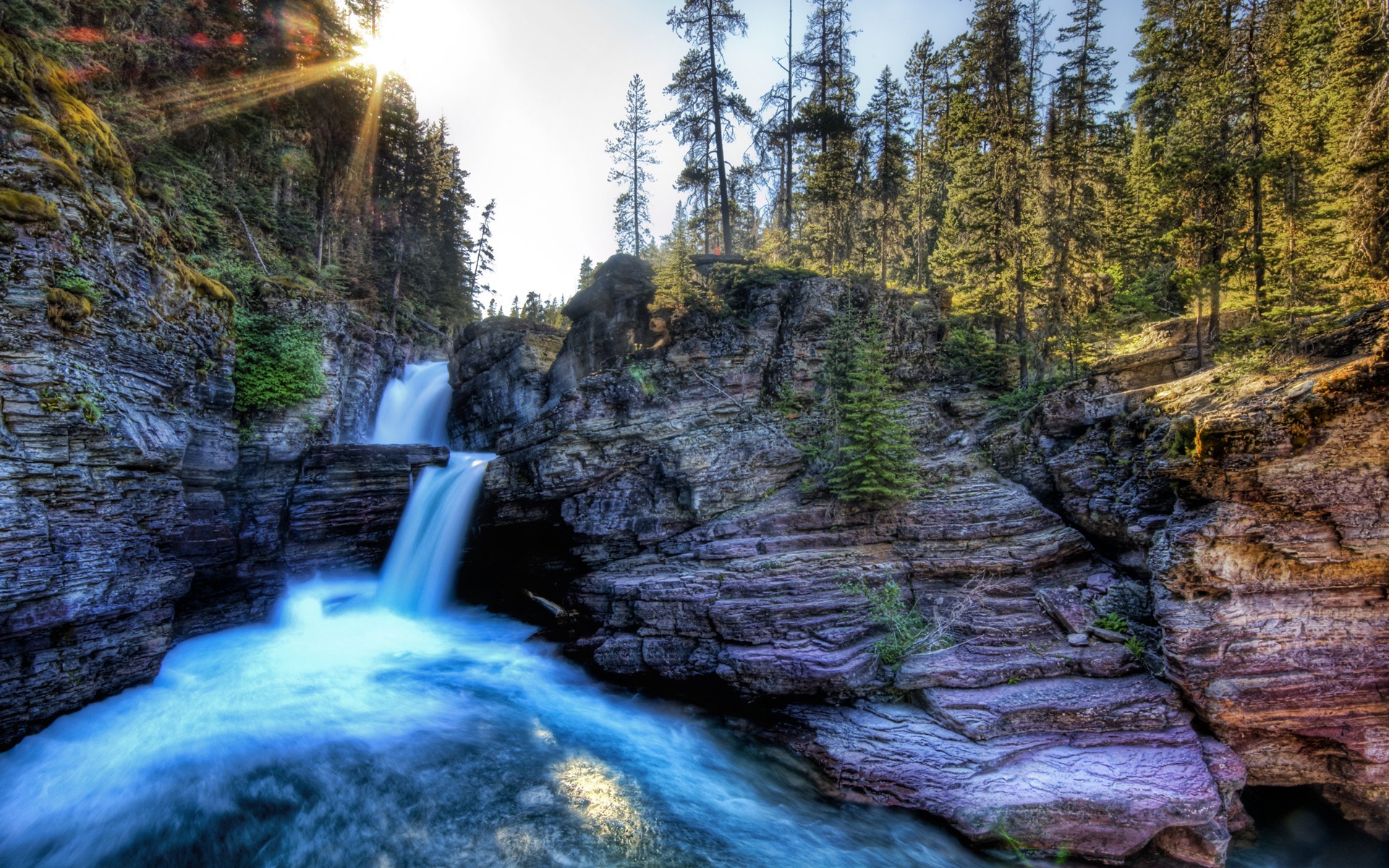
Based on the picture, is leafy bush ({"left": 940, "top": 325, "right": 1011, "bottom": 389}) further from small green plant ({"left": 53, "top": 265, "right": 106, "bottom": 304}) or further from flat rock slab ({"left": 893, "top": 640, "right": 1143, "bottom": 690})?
small green plant ({"left": 53, "top": 265, "right": 106, "bottom": 304})

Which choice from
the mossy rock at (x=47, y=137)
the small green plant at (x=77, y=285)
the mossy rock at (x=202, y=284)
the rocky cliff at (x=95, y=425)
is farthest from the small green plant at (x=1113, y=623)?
the mossy rock at (x=47, y=137)

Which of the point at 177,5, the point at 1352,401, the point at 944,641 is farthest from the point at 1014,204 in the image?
the point at 177,5

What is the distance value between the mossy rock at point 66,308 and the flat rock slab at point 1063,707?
15.9 meters

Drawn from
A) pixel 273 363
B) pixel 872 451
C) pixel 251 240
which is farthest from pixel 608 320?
pixel 251 240

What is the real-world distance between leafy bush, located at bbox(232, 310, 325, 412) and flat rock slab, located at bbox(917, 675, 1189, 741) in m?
17.1

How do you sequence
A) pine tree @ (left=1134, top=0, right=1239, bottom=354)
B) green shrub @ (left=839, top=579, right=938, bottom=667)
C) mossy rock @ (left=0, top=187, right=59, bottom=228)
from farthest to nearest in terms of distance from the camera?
pine tree @ (left=1134, top=0, right=1239, bottom=354)
green shrub @ (left=839, top=579, right=938, bottom=667)
mossy rock @ (left=0, top=187, right=59, bottom=228)

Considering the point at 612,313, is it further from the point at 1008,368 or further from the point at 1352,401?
the point at 1352,401

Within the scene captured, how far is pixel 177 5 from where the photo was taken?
18.1 meters

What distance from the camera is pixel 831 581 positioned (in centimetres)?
1083

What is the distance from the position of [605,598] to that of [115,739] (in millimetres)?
8719

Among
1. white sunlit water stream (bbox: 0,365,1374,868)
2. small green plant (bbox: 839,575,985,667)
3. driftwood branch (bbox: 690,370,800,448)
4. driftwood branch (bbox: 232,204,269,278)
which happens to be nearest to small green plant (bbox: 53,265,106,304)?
white sunlit water stream (bbox: 0,365,1374,868)

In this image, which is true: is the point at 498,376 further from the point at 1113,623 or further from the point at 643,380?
the point at 1113,623

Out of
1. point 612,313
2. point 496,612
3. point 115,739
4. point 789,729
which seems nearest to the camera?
point 115,739

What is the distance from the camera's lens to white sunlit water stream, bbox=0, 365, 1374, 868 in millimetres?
6934
